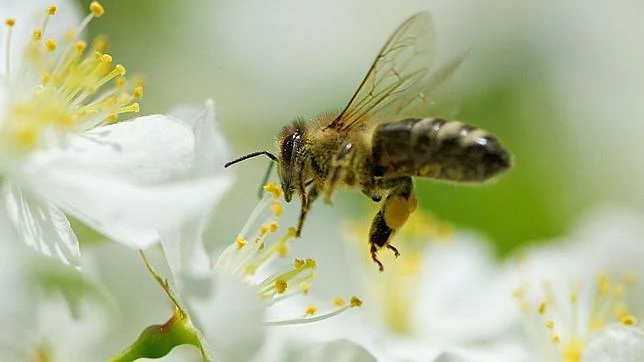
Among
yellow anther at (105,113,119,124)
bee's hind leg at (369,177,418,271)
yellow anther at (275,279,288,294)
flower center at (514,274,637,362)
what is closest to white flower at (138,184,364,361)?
yellow anther at (275,279,288,294)

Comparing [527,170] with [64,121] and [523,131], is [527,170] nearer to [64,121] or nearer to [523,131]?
[523,131]

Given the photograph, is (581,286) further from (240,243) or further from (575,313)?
(240,243)

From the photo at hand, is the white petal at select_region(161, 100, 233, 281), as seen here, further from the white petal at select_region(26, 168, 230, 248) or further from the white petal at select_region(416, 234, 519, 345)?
the white petal at select_region(416, 234, 519, 345)

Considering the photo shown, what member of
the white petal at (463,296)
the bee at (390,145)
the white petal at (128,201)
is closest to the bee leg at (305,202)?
the bee at (390,145)

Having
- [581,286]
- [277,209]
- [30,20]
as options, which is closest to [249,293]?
[277,209]

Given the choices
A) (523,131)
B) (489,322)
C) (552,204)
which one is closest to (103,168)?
(489,322)

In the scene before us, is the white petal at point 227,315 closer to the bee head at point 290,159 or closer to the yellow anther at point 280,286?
the yellow anther at point 280,286
